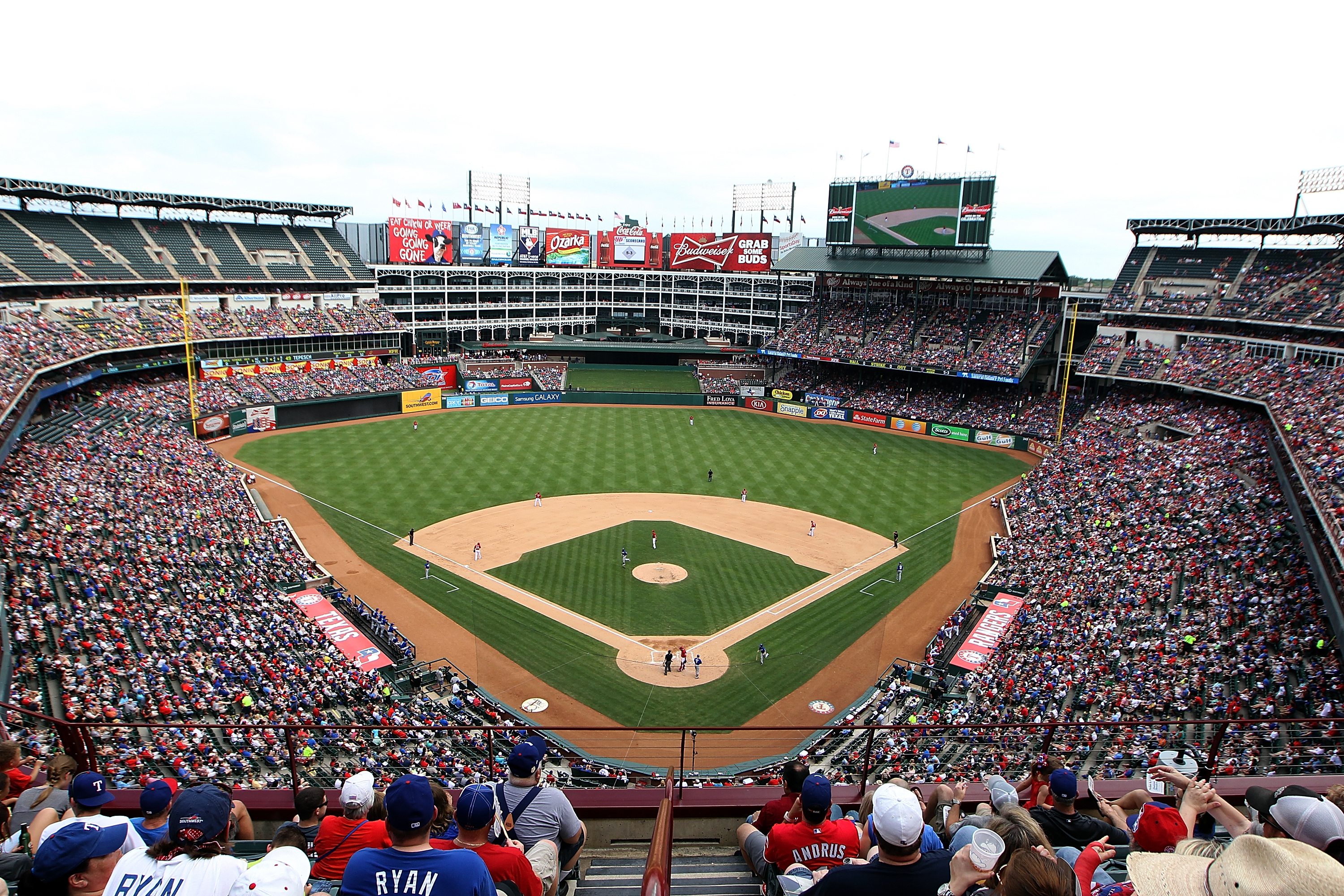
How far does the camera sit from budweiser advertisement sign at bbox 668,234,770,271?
81.4 m

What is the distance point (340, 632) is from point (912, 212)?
55.0 m

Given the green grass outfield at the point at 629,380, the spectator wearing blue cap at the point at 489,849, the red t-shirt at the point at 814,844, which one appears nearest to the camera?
the spectator wearing blue cap at the point at 489,849

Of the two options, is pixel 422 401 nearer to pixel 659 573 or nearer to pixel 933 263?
pixel 659 573

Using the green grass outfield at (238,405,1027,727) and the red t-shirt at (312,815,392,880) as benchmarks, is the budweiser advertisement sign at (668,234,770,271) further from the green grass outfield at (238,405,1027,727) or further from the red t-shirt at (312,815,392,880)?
the red t-shirt at (312,815,392,880)

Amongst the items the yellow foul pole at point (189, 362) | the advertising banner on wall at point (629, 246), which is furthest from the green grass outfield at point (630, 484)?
the advertising banner on wall at point (629, 246)

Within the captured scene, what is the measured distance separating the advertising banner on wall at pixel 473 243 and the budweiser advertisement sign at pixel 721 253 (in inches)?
823

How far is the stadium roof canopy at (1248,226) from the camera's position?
45.9 meters

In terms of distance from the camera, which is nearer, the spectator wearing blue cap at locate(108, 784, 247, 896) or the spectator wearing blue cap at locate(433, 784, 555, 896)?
the spectator wearing blue cap at locate(108, 784, 247, 896)

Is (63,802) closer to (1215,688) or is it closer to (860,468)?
(1215,688)

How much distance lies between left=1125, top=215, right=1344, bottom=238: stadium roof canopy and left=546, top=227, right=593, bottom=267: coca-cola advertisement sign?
53235 millimetres

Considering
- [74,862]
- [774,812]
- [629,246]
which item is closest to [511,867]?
[74,862]

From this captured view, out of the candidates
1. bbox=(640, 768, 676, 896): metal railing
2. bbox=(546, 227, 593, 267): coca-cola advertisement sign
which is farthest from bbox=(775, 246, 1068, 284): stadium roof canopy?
bbox=(640, 768, 676, 896): metal railing

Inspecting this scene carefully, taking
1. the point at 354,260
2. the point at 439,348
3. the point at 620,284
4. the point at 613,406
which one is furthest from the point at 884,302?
the point at 354,260

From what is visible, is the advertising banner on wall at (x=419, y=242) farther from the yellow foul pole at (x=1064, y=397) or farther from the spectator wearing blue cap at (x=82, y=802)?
the spectator wearing blue cap at (x=82, y=802)
